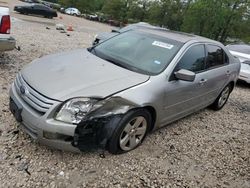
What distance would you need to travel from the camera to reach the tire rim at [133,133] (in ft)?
10.8

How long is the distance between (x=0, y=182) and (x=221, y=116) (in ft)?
13.7

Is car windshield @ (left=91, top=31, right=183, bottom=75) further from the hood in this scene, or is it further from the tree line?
the tree line

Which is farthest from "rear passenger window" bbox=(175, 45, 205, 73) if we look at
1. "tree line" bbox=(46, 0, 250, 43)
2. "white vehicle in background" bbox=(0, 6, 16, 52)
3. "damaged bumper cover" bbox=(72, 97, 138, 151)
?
"tree line" bbox=(46, 0, 250, 43)

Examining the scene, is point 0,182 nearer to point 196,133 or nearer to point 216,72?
point 196,133

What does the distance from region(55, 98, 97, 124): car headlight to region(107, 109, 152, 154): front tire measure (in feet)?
1.50

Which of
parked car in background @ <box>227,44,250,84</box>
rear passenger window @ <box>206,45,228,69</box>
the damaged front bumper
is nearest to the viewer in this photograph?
the damaged front bumper

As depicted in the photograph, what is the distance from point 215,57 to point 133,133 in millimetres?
2372

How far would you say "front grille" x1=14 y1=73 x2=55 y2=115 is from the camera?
2842mm

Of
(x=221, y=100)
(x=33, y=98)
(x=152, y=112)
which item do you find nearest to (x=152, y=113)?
(x=152, y=112)

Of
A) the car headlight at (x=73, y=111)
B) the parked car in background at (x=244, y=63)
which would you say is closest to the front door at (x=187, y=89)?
the car headlight at (x=73, y=111)

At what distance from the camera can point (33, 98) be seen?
2.96 metres

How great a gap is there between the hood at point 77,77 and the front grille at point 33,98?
48 mm

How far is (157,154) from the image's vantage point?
3605 millimetres

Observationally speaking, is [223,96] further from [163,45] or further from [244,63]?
[244,63]
